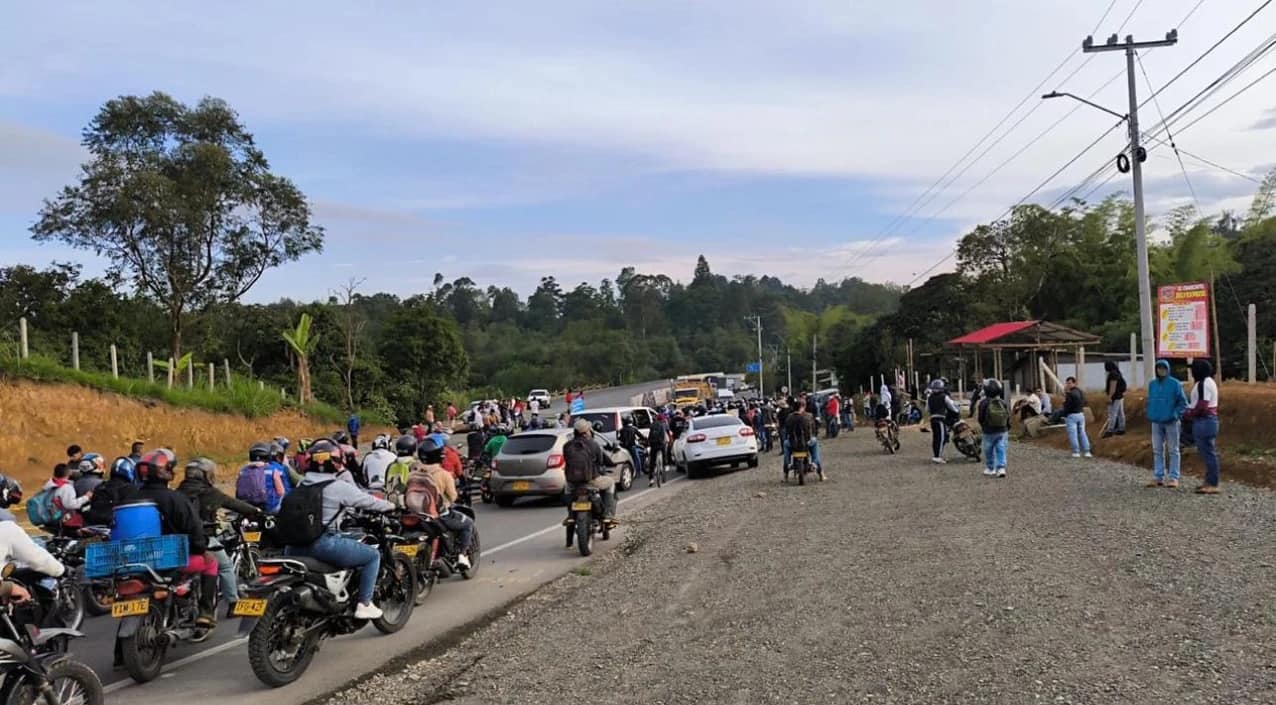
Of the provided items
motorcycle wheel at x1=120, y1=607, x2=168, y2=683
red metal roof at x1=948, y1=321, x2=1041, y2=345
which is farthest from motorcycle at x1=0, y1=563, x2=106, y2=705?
red metal roof at x1=948, y1=321, x2=1041, y2=345

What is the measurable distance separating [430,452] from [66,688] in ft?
14.0

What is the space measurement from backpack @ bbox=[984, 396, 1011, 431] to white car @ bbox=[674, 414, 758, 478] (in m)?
6.42

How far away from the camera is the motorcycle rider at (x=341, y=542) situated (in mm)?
6945

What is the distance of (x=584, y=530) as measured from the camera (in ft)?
36.9

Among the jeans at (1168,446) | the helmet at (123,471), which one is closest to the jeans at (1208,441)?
the jeans at (1168,446)

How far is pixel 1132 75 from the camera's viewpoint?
21859mm

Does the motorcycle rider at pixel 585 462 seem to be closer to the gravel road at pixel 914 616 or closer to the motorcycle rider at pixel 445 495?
the gravel road at pixel 914 616

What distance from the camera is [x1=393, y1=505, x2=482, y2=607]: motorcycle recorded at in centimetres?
848

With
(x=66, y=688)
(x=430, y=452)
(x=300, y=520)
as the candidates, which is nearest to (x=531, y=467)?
(x=430, y=452)

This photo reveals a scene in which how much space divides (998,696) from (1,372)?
82.9 feet

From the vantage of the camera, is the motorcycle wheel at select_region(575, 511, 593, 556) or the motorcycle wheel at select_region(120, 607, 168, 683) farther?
the motorcycle wheel at select_region(575, 511, 593, 556)

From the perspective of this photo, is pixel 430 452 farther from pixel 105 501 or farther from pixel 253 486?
pixel 105 501

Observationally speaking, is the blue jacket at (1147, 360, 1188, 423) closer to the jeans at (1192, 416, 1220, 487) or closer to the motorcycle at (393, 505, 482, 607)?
the jeans at (1192, 416, 1220, 487)

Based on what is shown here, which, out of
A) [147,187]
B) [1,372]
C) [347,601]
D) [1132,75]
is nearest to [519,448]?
[347,601]
